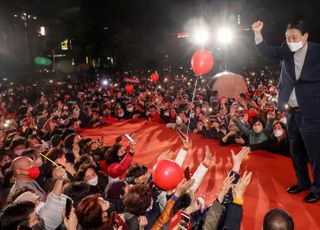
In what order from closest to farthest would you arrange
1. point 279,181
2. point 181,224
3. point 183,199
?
point 181,224
point 183,199
point 279,181

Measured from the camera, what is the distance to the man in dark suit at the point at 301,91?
11.3 ft

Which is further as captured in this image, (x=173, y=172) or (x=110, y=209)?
(x=173, y=172)

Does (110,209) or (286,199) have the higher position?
(110,209)

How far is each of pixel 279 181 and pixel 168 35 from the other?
111ft

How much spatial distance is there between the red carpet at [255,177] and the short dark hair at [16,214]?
7.23 feet

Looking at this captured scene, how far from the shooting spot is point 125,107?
42.5 ft

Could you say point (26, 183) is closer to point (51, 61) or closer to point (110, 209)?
point (110, 209)

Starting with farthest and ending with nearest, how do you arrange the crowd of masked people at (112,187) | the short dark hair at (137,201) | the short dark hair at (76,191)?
the short dark hair at (76,191) < the short dark hair at (137,201) < the crowd of masked people at (112,187)

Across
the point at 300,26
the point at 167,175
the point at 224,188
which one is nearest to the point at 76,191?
the point at 167,175

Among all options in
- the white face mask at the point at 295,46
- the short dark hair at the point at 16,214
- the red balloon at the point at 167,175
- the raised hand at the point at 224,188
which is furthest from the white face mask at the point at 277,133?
the short dark hair at the point at 16,214

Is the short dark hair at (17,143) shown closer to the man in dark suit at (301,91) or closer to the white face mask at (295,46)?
the man in dark suit at (301,91)

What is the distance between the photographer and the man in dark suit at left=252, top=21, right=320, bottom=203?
3.44 m

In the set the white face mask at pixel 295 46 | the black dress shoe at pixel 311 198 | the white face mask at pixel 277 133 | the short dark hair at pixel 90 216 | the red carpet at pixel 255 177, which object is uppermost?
the white face mask at pixel 295 46

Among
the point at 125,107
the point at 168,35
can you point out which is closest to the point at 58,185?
→ the point at 125,107
